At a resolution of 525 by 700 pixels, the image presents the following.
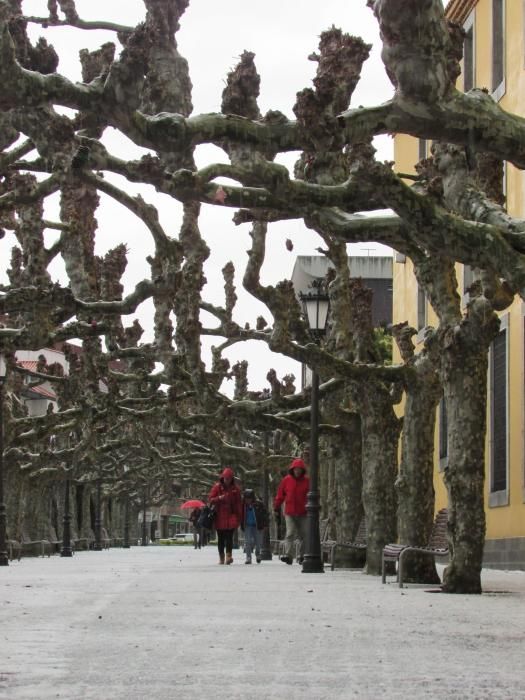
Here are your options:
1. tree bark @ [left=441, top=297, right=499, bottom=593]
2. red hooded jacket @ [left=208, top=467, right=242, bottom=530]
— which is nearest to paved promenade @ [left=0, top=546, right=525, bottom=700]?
tree bark @ [left=441, top=297, right=499, bottom=593]

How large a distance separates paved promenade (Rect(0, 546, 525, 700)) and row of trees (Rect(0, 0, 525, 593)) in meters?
2.67

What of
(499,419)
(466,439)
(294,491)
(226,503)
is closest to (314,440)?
(294,491)

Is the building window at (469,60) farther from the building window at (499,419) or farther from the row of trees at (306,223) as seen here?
the row of trees at (306,223)

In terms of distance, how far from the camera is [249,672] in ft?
26.1

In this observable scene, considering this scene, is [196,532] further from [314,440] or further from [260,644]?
[260,644]

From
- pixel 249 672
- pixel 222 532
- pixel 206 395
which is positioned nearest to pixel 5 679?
pixel 249 672

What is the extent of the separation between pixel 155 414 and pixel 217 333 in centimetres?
580

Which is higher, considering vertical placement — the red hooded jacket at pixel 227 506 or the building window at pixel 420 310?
the building window at pixel 420 310

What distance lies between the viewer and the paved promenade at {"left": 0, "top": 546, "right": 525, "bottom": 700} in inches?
287

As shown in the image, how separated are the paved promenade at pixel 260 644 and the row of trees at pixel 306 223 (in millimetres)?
2671

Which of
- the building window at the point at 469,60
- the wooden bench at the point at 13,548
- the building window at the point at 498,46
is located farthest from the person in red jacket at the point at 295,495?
→ the wooden bench at the point at 13,548

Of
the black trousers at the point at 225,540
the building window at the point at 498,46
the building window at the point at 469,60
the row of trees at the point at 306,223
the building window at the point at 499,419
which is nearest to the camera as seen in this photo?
the row of trees at the point at 306,223

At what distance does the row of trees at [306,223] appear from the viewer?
10.9 meters

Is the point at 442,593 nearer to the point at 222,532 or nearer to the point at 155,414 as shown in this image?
the point at 222,532
